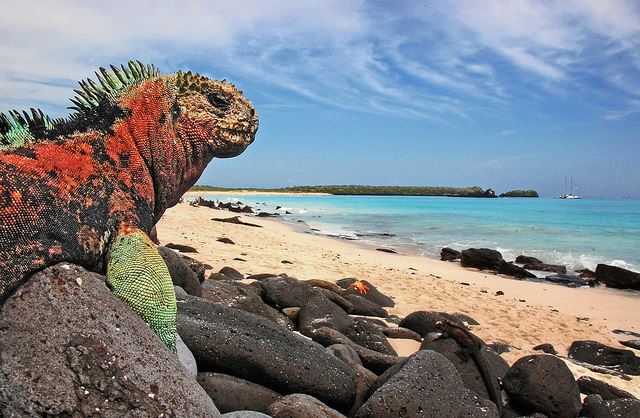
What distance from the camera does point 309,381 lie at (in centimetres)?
447

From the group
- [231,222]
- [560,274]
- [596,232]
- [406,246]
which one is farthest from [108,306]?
[596,232]

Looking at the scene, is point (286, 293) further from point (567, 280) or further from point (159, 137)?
point (567, 280)

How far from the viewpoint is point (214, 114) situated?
3361 millimetres

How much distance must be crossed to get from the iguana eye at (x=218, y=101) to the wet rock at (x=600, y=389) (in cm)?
583

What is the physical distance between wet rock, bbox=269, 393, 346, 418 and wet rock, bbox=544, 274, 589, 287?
47.1 ft

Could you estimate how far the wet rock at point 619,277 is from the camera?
15.4m

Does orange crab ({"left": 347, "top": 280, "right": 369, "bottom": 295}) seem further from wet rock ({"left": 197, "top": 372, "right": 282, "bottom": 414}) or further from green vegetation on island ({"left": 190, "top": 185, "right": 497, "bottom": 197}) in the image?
green vegetation on island ({"left": 190, "top": 185, "right": 497, "bottom": 197})

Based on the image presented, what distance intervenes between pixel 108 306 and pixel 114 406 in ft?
1.65

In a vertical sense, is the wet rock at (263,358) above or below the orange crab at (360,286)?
above

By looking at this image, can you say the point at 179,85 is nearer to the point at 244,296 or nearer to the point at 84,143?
the point at 84,143

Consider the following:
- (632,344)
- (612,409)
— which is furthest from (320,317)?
(632,344)

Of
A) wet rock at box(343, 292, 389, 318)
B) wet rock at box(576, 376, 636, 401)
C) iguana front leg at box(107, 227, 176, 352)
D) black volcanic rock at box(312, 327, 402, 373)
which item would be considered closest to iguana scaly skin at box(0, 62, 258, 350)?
iguana front leg at box(107, 227, 176, 352)

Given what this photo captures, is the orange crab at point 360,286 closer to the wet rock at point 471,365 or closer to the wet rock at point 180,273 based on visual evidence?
the wet rock at point 471,365

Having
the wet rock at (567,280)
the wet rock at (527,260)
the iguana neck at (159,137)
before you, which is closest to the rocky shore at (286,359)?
the iguana neck at (159,137)
